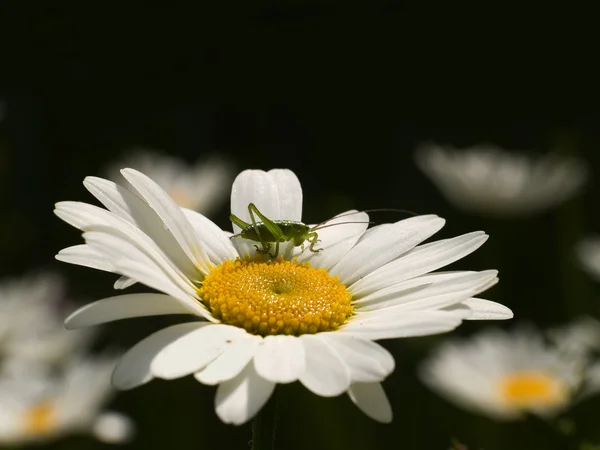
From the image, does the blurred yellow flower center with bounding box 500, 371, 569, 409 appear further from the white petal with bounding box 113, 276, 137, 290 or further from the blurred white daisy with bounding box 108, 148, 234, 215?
the white petal with bounding box 113, 276, 137, 290

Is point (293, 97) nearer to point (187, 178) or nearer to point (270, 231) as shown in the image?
point (187, 178)

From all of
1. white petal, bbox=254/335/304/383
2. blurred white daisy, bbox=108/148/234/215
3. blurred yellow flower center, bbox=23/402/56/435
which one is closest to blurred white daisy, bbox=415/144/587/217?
blurred white daisy, bbox=108/148/234/215

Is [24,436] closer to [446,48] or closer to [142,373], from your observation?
[142,373]

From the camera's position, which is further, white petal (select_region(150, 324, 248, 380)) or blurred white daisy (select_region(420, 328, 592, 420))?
blurred white daisy (select_region(420, 328, 592, 420))

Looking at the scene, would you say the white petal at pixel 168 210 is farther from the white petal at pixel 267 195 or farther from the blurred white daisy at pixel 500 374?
the blurred white daisy at pixel 500 374

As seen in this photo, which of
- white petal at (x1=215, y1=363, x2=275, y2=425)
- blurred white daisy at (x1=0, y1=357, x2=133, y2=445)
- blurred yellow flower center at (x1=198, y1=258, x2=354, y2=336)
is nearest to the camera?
white petal at (x1=215, y1=363, x2=275, y2=425)
